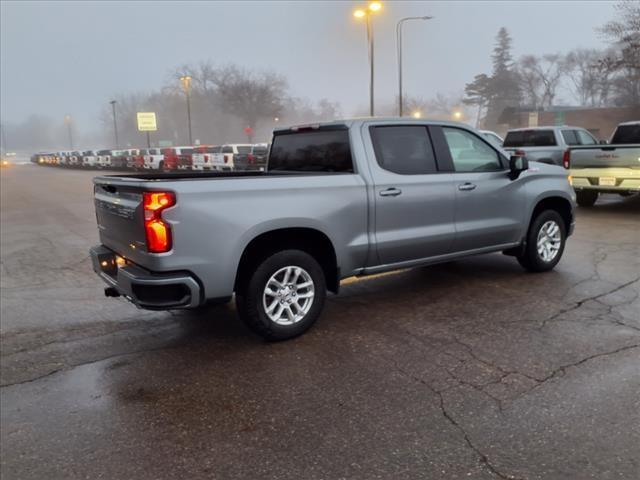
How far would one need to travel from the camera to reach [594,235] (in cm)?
918

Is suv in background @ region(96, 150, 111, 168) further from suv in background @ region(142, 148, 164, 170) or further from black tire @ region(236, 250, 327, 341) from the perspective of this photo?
black tire @ region(236, 250, 327, 341)

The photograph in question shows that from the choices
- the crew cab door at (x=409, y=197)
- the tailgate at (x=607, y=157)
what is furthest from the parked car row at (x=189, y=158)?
the crew cab door at (x=409, y=197)

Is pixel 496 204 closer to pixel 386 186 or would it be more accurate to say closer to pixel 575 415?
pixel 386 186

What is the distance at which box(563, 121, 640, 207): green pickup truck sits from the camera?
1067 centimetres

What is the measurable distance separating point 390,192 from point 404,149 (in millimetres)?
552

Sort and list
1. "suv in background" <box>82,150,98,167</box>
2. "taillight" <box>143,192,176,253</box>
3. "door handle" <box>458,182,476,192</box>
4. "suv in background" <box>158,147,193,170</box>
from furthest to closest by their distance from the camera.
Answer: "suv in background" <box>82,150,98,167</box>
"suv in background" <box>158,147,193,170</box>
"door handle" <box>458,182,476,192</box>
"taillight" <box>143,192,176,253</box>

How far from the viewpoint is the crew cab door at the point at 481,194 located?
562cm

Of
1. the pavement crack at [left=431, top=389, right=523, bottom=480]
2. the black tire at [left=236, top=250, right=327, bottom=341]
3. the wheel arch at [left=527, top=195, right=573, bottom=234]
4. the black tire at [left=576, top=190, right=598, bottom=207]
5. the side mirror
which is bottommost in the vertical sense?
the pavement crack at [left=431, top=389, right=523, bottom=480]

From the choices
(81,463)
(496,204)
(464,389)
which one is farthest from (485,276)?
(81,463)

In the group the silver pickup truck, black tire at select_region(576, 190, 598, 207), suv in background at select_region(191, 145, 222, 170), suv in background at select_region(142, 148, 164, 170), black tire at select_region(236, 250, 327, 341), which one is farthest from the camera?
suv in background at select_region(142, 148, 164, 170)

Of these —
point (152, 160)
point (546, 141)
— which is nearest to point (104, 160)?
point (152, 160)

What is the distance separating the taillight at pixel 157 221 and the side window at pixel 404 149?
2.08 metres

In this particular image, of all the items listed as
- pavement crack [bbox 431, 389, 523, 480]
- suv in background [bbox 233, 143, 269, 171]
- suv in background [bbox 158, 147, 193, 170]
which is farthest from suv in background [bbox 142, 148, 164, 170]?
pavement crack [bbox 431, 389, 523, 480]

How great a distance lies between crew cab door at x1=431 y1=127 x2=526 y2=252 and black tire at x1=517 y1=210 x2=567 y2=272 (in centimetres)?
22
